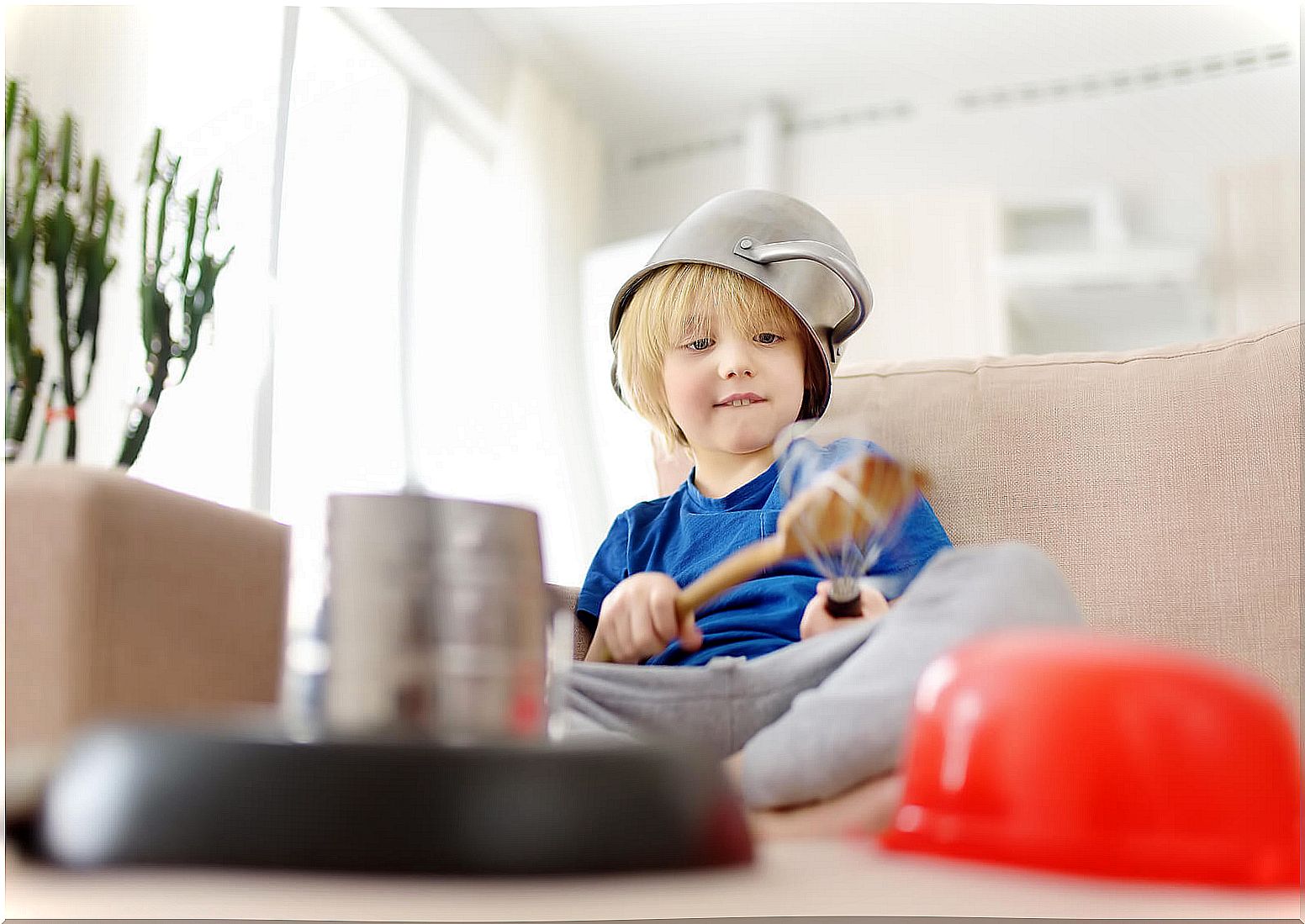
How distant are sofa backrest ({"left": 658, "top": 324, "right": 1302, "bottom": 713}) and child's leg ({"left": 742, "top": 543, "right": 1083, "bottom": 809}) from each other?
1.33 ft

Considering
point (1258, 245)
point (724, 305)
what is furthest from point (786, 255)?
point (1258, 245)

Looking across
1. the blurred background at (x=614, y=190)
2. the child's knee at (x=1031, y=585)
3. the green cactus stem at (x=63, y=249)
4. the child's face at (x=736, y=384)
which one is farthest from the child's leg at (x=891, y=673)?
the blurred background at (x=614, y=190)

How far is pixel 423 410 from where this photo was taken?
116 inches

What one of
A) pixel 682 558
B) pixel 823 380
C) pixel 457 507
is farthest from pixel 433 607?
pixel 823 380

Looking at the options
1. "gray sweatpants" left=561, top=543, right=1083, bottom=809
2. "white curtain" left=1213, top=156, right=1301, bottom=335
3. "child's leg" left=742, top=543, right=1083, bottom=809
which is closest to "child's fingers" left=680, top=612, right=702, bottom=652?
"gray sweatpants" left=561, top=543, right=1083, bottom=809

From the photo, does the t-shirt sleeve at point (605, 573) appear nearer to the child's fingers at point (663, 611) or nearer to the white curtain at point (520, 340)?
the child's fingers at point (663, 611)

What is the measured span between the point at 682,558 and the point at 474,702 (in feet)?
2.27

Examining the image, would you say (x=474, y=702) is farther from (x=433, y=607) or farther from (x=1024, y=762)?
(x=1024, y=762)

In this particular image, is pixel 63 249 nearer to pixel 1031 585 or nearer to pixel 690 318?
pixel 690 318

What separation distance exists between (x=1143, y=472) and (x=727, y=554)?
0.39m

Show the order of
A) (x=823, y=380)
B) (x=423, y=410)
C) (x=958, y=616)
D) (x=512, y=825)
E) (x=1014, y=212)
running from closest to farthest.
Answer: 1. (x=512, y=825)
2. (x=958, y=616)
3. (x=823, y=380)
4. (x=423, y=410)
5. (x=1014, y=212)

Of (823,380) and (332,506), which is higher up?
(823,380)

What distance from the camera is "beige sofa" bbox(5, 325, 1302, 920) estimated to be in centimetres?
37

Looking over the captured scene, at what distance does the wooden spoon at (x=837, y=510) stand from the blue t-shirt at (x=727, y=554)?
0.22 meters
